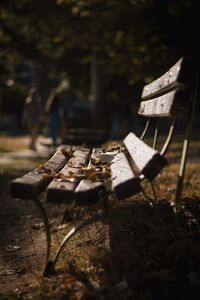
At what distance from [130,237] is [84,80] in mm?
23893

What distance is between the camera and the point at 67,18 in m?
19.5

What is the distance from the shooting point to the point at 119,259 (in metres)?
3.64

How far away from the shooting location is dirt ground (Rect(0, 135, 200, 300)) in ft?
11.0

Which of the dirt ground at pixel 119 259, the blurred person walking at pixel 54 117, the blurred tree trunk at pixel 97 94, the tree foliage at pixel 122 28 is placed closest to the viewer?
the dirt ground at pixel 119 259

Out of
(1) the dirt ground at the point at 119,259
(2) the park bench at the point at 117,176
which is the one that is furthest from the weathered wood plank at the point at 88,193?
(1) the dirt ground at the point at 119,259

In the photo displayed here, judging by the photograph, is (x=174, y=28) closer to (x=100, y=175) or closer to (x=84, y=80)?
(x=100, y=175)

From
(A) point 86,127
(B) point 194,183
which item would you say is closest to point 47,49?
(A) point 86,127

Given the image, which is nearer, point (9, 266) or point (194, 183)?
point (9, 266)

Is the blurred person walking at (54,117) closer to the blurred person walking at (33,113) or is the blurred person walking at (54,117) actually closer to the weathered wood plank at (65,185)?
the blurred person walking at (33,113)

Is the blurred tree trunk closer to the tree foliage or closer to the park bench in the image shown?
the tree foliage

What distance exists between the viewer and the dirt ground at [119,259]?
3.35 metres

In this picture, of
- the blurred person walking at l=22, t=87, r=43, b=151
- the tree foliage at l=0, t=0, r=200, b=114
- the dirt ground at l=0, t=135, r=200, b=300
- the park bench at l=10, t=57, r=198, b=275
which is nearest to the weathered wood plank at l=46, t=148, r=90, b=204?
the park bench at l=10, t=57, r=198, b=275

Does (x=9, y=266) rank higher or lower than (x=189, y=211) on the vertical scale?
lower

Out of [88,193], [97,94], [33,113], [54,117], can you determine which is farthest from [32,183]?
[97,94]
